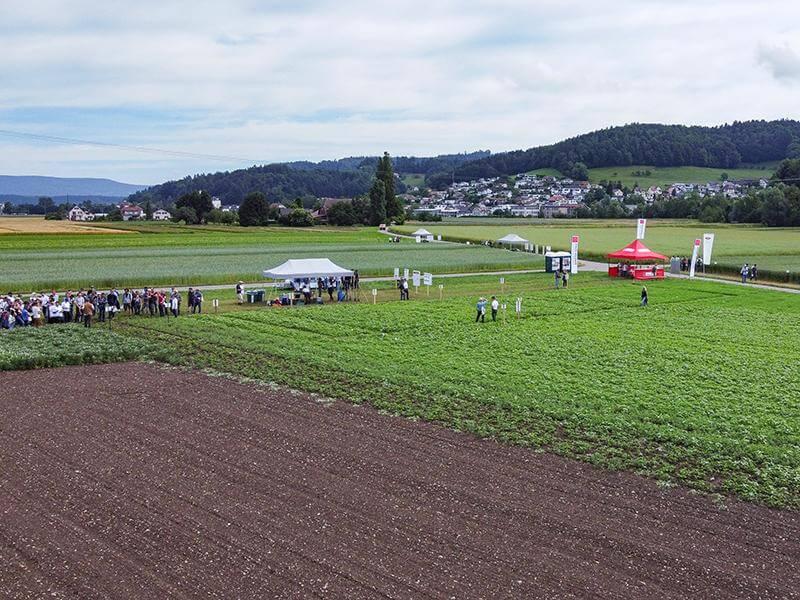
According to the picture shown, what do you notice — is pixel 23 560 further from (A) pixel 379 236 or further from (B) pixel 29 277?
(A) pixel 379 236

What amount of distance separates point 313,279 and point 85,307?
1408 centimetres

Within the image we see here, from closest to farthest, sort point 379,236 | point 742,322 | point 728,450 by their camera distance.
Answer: point 728,450 < point 742,322 < point 379,236

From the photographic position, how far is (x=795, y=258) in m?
68.3

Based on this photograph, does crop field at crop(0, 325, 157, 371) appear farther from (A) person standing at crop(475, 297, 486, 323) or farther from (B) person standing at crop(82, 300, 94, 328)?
(A) person standing at crop(475, 297, 486, 323)

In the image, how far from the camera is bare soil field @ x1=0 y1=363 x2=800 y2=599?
11.6 metres

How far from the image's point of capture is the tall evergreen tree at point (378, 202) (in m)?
129

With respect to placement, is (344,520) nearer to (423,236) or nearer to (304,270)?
(304,270)

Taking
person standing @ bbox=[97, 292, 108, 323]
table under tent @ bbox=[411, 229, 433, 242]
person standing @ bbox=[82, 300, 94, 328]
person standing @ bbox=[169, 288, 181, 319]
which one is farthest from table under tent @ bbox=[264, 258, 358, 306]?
table under tent @ bbox=[411, 229, 433, 242]

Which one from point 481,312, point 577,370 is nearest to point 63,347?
point 481,312

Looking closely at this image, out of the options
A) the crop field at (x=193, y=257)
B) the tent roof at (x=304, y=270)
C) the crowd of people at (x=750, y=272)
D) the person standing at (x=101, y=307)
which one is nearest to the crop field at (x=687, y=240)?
the crowd of people at (x=750, y=272)

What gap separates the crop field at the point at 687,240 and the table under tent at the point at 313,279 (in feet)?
109

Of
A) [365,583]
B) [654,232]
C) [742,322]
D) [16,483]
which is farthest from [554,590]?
[654,232]

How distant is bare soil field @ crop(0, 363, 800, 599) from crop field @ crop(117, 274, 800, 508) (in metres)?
1.71

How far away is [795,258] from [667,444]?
191ft
